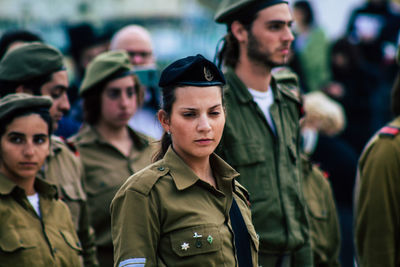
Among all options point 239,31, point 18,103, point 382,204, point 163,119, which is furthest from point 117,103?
point 382,204

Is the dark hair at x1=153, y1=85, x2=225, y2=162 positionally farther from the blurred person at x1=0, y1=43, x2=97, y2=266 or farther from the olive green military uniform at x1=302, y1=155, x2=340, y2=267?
the olive green military uniform at x1=302, y1=155, x2=340, y2=267

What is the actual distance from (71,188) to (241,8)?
5.88ft

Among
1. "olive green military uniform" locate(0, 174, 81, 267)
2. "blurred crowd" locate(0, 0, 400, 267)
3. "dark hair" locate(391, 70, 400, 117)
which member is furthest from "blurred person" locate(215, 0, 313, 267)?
"olive green military uniform" locate(0, 174, 81, 267)

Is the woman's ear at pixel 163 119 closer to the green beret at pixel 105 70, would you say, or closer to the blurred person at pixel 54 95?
the blurred person at pixel 54 95

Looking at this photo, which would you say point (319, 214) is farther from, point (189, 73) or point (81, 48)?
point (81, 48)

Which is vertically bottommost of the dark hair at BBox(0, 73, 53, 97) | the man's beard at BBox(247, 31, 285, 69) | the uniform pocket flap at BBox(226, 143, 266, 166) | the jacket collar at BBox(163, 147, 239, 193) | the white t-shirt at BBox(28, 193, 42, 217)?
the white t-shirt at BBox(28, 193, 42, 217)

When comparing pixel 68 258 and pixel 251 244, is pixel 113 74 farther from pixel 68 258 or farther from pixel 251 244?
pixel 251 244

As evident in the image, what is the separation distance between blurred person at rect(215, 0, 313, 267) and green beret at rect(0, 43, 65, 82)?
4.16ft

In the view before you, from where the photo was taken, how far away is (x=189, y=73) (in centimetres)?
340

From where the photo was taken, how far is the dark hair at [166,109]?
344cm

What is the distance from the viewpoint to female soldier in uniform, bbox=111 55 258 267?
10.5 ft

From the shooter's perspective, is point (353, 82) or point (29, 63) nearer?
point (29, 63)

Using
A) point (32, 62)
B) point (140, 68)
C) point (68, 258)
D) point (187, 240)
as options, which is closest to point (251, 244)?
point (187, 240)

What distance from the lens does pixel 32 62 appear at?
5.02 metres
